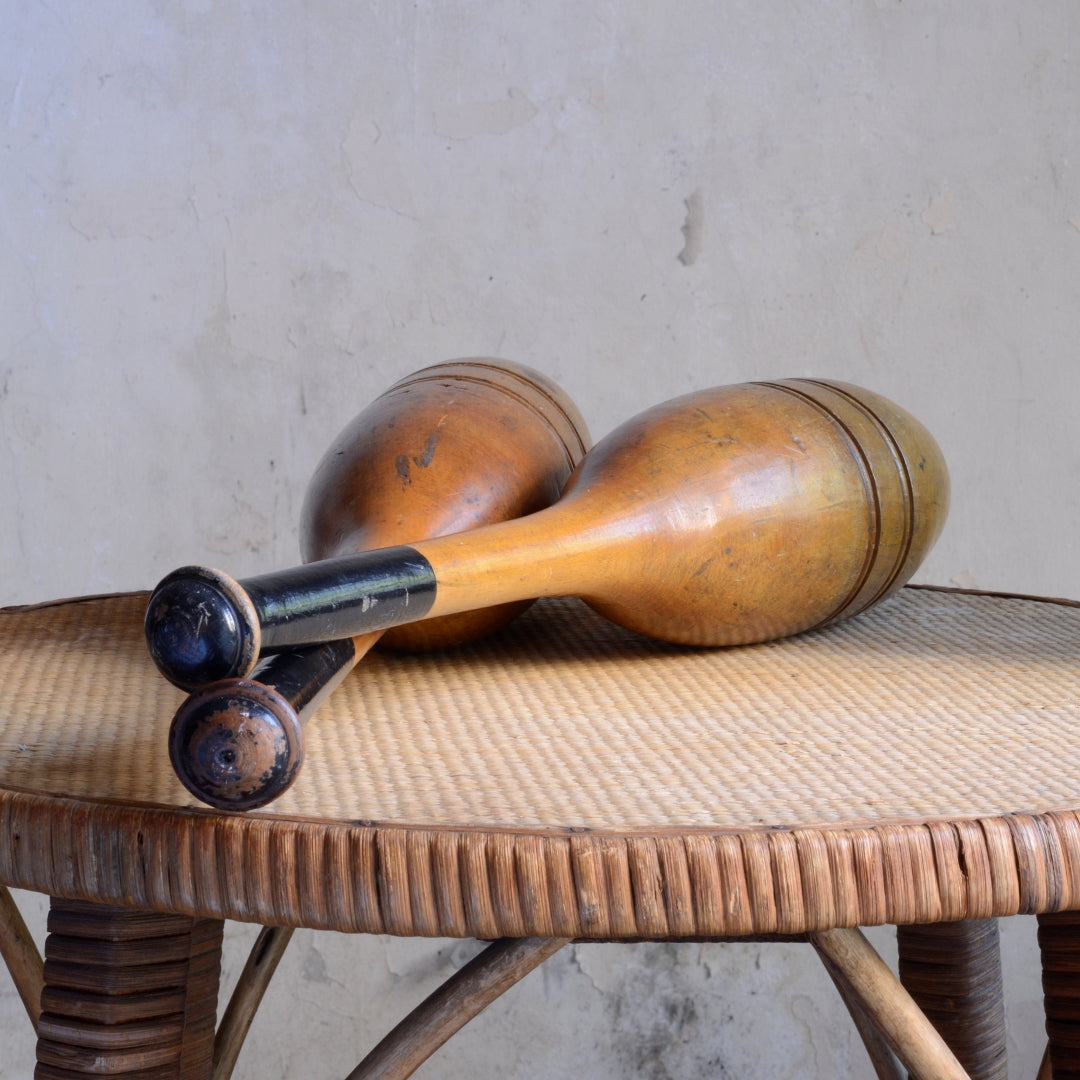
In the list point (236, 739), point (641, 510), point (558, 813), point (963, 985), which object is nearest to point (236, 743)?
point (236, 739)

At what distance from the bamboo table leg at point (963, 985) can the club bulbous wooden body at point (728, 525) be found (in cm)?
21

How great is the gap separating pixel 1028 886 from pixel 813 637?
0.94 feet

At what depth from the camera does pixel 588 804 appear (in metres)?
0.39

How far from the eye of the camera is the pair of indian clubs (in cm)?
53

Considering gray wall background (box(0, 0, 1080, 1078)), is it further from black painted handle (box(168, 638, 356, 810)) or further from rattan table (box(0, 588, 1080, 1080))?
black painted handle (box(168, 638, 356, 810))

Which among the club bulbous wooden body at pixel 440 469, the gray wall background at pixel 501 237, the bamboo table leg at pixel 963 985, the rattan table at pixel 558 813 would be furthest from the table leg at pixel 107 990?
the gray wall background at pixel 501 237

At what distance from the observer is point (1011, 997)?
1393 mm

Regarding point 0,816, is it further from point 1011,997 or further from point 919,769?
point 1011,997

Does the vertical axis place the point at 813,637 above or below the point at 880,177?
below

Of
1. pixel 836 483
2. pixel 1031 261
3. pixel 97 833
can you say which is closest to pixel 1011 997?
pixel 1031 261

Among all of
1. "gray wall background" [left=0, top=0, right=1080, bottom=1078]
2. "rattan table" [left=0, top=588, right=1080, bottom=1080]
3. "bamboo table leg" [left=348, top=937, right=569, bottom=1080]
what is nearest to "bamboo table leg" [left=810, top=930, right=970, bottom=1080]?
"rattan table" [left=0, top=588, right=1080, bottom=1080]

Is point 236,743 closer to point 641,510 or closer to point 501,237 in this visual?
point 641,510

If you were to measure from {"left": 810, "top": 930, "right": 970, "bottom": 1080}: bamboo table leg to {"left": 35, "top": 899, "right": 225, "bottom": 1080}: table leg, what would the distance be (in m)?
0.24

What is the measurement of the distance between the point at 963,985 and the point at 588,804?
430 mm
